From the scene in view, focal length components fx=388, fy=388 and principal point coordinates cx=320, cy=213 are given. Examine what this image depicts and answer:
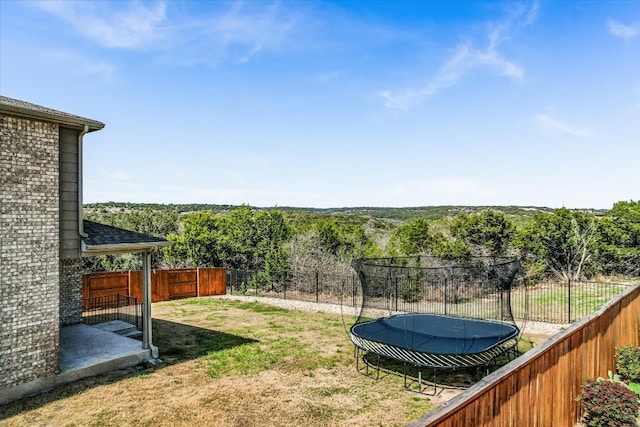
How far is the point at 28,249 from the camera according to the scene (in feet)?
20.8

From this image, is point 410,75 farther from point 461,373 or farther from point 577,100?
point 461,373

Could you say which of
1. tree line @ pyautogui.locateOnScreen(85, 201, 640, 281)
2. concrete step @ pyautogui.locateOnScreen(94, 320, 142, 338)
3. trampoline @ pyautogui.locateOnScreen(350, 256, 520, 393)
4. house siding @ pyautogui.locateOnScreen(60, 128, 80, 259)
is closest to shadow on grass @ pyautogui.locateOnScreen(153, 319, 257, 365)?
concrete step @ pyautogui.locateOnScreen(94, 320, 142, 338)

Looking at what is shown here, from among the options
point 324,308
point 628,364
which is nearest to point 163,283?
point 324,308

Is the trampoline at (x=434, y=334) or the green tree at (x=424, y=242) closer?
the trampoline at (x=434, y=334)

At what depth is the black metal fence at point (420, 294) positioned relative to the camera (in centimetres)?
1249

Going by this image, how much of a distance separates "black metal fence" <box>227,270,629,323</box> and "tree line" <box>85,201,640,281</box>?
84 cm

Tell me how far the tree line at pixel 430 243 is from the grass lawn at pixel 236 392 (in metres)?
9.34

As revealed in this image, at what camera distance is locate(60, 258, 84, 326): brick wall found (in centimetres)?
1046

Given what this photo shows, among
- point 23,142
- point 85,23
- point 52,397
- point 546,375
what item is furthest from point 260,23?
point 546,375

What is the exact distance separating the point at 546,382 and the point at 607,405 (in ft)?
4.46

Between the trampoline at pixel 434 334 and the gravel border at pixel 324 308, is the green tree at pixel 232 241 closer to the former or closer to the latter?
the gravel border at pixel 324 308

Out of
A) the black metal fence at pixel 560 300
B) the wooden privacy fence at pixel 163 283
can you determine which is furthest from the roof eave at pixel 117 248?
the black metal fence at pixel 560 300

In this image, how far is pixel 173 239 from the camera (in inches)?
840

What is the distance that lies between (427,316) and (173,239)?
16023 mm
